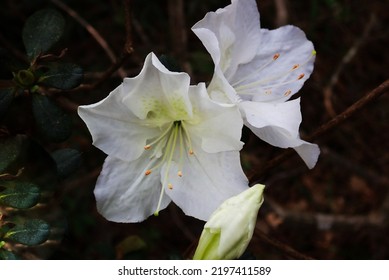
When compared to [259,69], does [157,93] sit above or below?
above

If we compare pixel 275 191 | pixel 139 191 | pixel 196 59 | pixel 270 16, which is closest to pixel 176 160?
pixel 139 191

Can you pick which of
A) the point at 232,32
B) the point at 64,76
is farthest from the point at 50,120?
the point at 232,32

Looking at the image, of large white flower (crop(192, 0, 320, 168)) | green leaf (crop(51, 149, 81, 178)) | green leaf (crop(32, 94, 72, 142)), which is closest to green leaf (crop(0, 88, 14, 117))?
green leaf (crop(32, 94, 72, 142))

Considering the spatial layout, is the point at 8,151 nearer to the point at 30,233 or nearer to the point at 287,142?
the point at 30,233

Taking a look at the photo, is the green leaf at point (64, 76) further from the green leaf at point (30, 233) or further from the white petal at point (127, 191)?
the green leaf at point (30, 233)

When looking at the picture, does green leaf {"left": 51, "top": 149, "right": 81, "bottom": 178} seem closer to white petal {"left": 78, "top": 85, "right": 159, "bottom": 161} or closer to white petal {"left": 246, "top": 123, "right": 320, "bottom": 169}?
white petal {"left": 78, "top": 85, "right": 159, "bottom": 161}

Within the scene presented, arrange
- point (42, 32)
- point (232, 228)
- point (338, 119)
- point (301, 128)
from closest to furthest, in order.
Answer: point (232, 228) → point (338, 119) → point (42, 32) → point (301, 128)
